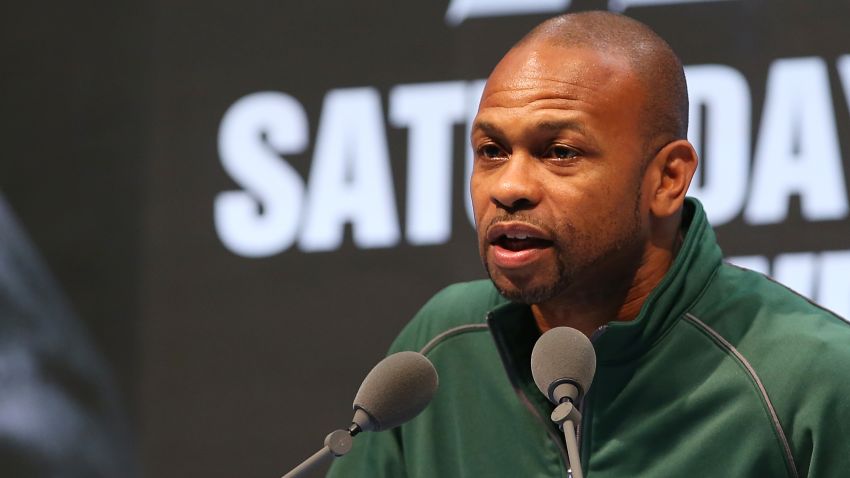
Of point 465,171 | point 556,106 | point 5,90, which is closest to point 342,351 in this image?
point 465,171

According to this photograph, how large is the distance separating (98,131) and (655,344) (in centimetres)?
203

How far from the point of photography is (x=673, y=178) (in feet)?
6.65

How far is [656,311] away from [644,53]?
0.39 metres

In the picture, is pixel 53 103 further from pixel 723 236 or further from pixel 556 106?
pixel 556 106

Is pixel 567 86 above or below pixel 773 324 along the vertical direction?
above

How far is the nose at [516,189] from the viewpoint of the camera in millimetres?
1884

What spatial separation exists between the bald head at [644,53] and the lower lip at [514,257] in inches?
9.9

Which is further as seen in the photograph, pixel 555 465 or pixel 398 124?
pixel 398 124

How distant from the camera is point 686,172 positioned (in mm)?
2027

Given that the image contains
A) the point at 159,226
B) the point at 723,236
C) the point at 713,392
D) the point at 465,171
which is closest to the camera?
the point at 713,392

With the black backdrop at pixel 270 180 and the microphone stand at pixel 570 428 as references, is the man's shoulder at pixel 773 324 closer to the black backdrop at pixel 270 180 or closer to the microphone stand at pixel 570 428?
the microphone stand at pixel 570 428

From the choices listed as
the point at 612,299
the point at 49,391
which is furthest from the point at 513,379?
the point at 49,391

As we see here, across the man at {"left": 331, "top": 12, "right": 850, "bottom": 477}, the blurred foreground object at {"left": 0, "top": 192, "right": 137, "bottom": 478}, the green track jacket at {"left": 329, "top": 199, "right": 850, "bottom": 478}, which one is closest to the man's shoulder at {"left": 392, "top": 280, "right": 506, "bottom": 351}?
the green track jacket at {"left": 329, "top": 199, "right": 850, "bottom": 478}

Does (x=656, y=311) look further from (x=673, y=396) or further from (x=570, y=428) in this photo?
(x=570, y=428)
